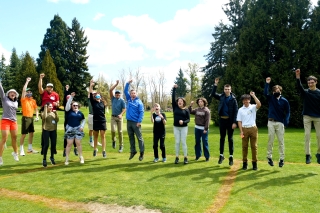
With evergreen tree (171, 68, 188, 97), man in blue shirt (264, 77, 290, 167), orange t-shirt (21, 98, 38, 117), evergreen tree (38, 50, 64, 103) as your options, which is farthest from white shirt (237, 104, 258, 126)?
evergreen tree (171, 68, 188, 97)

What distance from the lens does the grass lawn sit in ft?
19.1

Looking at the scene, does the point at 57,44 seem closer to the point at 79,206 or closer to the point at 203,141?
the point at 203,141

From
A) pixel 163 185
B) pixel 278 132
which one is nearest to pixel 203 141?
pixel 278 132

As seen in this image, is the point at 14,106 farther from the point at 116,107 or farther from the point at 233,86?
the point at 233,86

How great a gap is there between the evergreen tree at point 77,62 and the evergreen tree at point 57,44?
37.6 inches

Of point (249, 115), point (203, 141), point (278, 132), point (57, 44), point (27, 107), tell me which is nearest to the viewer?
point (249, 115)

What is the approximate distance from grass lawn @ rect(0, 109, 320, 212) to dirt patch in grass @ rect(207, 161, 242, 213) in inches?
0.7

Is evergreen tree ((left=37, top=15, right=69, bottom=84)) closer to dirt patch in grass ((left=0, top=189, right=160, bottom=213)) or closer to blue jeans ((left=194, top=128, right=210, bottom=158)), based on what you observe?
blue jeans ((left=194, top=128, right=210, bottom=158))

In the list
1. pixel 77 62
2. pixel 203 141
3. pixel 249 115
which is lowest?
pixel 203 141

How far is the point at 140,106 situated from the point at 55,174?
339 centimetres

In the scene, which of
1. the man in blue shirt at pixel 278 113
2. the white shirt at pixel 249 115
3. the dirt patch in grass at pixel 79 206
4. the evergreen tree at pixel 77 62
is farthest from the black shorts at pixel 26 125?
the evergreen tree at pixel 77 62

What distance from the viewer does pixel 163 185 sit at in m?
7.07

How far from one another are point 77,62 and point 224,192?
51.9 meters

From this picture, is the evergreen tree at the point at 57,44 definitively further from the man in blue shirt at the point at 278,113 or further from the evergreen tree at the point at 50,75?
the man in blue shirt at the point at 278,113
